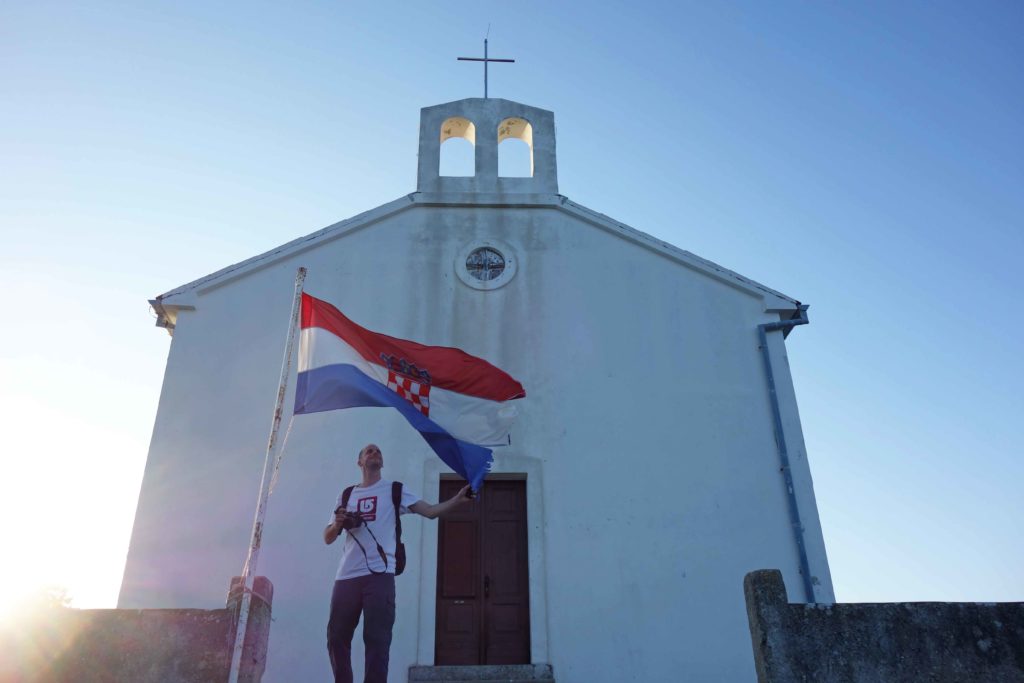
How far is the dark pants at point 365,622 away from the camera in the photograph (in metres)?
6.44

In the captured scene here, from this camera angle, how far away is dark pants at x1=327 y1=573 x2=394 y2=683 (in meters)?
6.44

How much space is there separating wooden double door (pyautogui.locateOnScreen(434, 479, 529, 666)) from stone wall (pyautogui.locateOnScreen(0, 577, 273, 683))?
474cm

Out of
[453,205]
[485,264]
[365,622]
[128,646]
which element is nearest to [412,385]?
[365,622]

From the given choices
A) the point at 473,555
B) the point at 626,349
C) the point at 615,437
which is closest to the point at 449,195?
the point at 626,349

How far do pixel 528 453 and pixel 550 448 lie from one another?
31 centimetres

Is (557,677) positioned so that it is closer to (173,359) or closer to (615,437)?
(615,437)

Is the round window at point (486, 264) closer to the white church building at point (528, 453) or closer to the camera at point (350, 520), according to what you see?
the white church building at point (528, 453)

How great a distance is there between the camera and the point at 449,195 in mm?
13398

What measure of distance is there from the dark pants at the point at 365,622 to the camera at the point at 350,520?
423mm

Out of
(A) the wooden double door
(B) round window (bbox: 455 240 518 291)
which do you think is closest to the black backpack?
(A) the wooden double door

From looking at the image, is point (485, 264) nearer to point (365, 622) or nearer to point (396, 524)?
point (396, 524)

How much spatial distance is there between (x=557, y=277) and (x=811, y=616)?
7.41m

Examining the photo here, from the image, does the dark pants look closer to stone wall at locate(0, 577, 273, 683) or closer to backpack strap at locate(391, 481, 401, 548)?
backpack strap at locate(391, 481, 401, 548)

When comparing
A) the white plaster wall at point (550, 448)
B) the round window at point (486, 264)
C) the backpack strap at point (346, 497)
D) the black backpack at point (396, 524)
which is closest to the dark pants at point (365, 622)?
the black backpack at point (396, 524)
